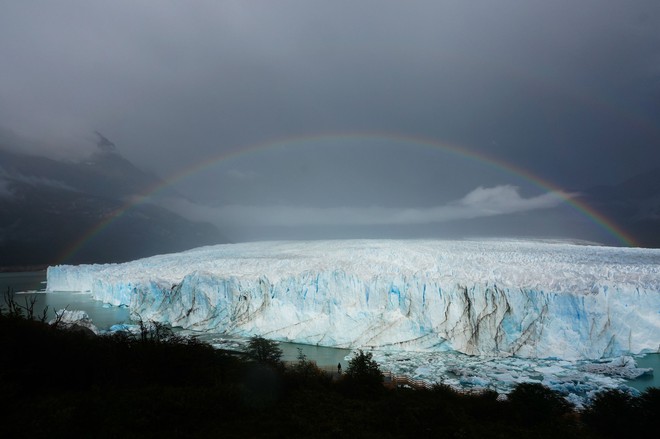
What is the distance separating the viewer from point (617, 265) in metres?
21.2

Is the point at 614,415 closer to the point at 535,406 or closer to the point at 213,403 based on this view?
the point at 535,406

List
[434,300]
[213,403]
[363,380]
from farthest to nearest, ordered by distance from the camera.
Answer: [434,300]
[363,380]
[213,403]

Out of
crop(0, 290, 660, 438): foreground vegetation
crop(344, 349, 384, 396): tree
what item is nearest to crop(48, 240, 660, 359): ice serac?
crop(344, 349, 384, 396): tree

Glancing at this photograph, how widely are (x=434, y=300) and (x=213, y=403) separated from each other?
15.9 m

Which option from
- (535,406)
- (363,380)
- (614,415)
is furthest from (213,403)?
(614,415)

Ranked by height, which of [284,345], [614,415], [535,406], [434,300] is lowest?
[284,345]

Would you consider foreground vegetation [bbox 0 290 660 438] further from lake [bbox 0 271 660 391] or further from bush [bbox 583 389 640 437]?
lake [bbox 0 271 660 391]

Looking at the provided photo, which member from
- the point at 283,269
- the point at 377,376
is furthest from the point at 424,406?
the point at 283,269

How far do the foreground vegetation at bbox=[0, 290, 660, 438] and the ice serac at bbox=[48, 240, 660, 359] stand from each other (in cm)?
1091

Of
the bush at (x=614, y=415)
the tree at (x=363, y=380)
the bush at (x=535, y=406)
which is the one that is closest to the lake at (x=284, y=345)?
the tree at (x=363, y=380)

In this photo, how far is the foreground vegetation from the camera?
6102 millimetres

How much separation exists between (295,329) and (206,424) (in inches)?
658

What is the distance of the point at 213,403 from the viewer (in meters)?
7.00

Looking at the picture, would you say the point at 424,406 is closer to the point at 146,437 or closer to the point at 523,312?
the point at 146,437
